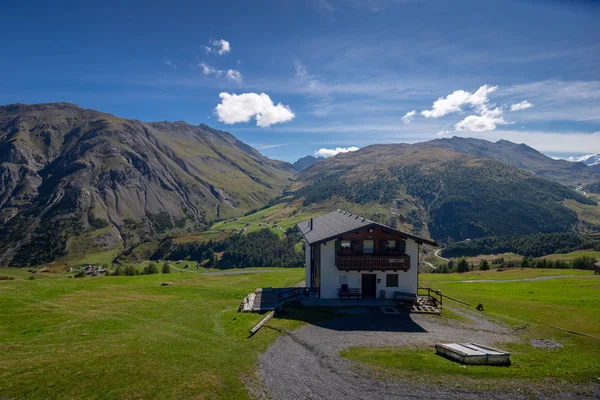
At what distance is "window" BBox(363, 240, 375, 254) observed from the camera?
42062 millimetres

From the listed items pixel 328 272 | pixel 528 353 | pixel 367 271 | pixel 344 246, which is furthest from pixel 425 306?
pixel 528 353

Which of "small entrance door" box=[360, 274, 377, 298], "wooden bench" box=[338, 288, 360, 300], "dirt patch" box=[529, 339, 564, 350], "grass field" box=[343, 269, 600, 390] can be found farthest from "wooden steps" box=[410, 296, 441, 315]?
"dirt patch" box=[529, 339, 564, 350]

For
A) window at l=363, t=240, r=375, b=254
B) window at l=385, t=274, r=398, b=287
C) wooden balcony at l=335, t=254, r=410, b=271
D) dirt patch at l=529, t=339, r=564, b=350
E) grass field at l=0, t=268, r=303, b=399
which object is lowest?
dirt patch at l=529, t=339, r=564, b=350

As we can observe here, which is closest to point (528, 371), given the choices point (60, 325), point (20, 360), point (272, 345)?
point (272, 345)

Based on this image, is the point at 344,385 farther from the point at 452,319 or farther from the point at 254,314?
the point at 452,319

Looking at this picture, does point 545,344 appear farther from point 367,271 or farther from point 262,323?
point 262,323

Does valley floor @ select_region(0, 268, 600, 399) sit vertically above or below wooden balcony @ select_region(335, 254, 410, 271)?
below

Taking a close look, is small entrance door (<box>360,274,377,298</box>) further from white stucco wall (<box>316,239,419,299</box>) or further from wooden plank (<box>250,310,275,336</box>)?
wooden plank (<box>250,310,275,336</box>)

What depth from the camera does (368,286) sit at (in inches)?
1665

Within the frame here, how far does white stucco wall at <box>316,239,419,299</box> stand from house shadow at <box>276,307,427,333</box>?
159 inches

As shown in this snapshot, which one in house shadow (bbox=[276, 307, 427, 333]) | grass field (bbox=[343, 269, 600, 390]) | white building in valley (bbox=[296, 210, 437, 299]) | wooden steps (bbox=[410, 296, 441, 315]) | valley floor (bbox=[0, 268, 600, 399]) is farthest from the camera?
white building in valley (bbox=[296, 210, 437, 299])

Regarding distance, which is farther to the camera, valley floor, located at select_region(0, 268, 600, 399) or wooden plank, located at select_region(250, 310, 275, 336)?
wooden plank, located at select_region(250, 310, 275, 336)

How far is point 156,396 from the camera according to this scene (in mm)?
16844

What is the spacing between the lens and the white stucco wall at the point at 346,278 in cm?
4184
